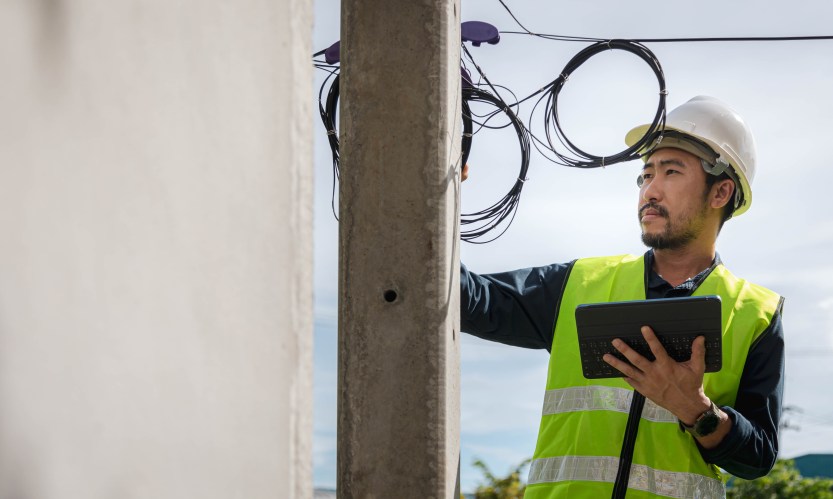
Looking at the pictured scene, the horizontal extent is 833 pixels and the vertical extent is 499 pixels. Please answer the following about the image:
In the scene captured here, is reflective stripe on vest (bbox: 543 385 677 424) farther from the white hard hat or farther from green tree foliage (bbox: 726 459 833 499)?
green tree foliage (bbox: 726 459 833 499)

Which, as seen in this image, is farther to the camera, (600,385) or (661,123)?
(661,123)

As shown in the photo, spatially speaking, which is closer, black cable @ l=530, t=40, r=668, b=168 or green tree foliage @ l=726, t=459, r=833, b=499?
black cable @ l=530, t=40, r=668, b=168

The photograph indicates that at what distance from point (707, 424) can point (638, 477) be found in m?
0.38

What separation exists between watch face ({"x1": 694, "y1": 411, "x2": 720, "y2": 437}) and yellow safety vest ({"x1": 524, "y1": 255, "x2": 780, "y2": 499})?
222 mm

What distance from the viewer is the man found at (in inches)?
165

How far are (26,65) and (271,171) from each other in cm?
81

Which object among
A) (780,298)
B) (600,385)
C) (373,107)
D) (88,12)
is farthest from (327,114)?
(88,12)

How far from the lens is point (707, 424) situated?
4.09 metres

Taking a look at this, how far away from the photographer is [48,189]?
63.5 inches

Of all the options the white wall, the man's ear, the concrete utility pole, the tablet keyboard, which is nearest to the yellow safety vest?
the tablet keyboard

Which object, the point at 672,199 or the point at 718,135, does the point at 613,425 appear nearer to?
the point at 672,199

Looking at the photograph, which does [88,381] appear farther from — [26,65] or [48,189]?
[26,65]

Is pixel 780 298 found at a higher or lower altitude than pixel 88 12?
lower

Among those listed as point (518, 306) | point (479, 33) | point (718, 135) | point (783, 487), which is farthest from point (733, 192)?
point (783, 487)
